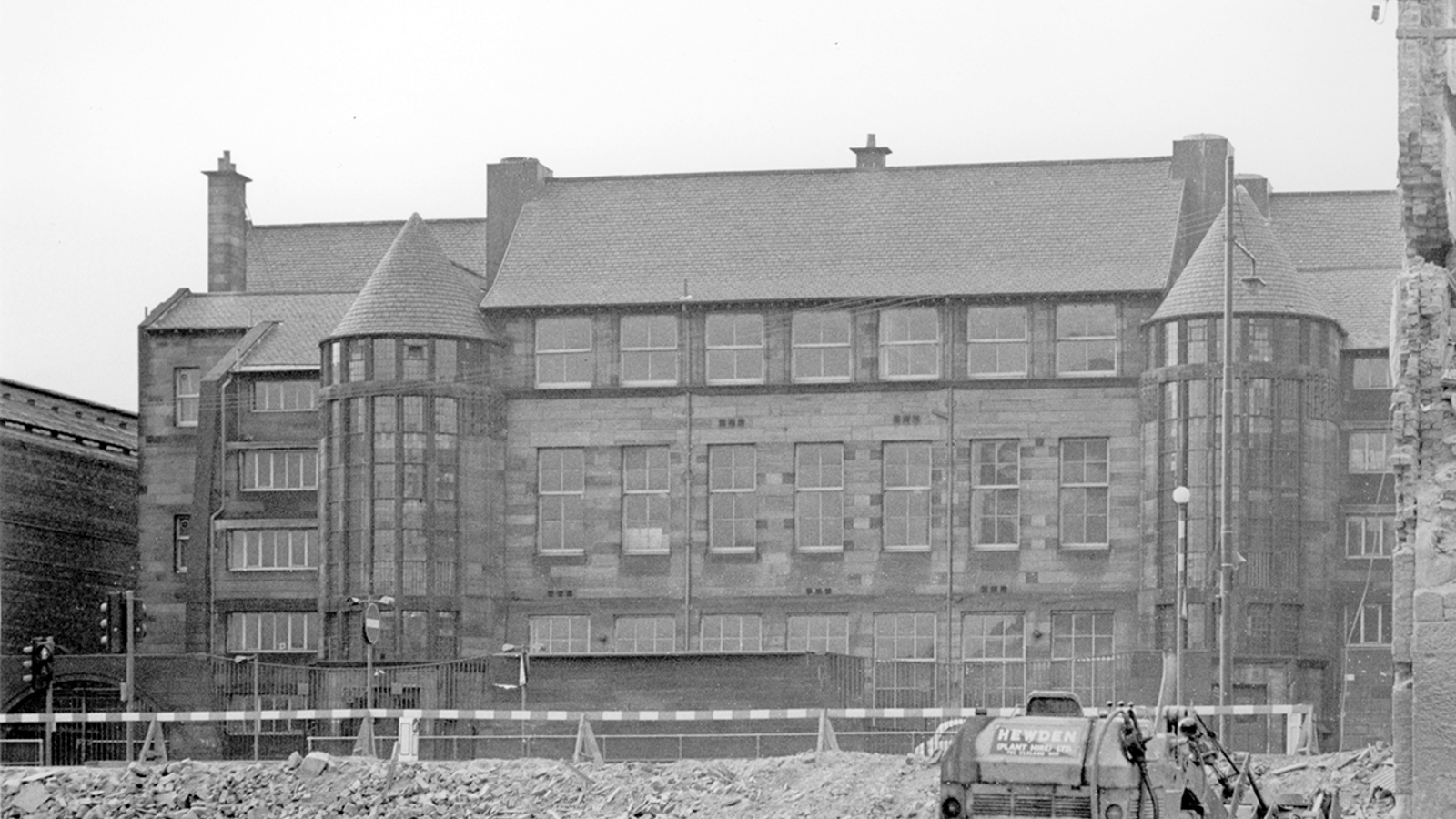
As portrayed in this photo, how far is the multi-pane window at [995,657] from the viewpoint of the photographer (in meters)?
60.2

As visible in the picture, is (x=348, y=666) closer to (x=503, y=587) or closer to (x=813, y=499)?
(x=503, y=587)

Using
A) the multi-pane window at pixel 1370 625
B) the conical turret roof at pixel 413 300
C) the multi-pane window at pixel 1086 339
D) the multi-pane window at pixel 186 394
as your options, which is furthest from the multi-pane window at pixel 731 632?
the multi-pane window at pixel 186 394

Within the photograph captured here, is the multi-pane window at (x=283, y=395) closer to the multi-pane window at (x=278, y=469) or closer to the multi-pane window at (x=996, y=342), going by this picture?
the multi-pane window at (x=278, y=469)

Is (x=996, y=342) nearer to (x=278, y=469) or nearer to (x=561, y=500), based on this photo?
(x=561, y=500)

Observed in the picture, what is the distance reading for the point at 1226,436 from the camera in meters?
51.7

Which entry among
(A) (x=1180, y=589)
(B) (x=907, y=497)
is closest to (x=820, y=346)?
(B) (x=907, y=497)

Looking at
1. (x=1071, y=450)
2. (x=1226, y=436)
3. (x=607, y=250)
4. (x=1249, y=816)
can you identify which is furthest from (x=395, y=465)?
(x=1249, y=816)

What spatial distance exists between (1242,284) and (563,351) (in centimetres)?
1721

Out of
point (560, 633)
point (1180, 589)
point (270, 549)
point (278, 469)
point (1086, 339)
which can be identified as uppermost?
point (1086, 339)

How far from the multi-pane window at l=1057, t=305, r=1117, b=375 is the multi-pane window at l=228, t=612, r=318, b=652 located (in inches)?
805

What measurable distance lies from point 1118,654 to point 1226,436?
835 centimetres

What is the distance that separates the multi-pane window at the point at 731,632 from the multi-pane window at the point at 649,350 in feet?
20.4

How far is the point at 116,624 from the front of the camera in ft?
211

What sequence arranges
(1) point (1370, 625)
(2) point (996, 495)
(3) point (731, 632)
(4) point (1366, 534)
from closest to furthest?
1. (1) point (1370, 625)
2. (4) point (1366, 534)
3. (2) point (996, 495)
4. (3) point (731, 632)
